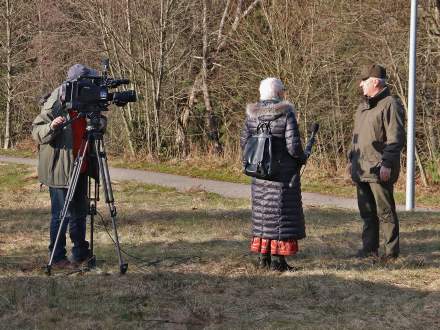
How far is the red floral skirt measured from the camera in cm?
597

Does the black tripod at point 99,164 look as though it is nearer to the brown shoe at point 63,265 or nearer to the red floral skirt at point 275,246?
the brown shoe at point 63,265

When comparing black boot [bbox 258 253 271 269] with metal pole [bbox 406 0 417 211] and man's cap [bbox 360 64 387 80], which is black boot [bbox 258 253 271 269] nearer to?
man's cap [bbox 360 64 387 80]

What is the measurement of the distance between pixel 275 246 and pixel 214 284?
0.65m

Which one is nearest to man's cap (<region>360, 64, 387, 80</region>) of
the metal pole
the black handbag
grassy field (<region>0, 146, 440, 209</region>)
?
the black handbag

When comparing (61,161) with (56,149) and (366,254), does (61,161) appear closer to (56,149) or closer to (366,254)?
(56,149)

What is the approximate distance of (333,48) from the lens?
15.3m

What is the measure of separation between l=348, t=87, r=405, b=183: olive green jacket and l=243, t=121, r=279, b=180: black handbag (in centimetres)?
99

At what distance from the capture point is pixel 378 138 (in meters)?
6.36

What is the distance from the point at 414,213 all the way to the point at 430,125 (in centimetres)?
483

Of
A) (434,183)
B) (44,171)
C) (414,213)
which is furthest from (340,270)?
(434,183)

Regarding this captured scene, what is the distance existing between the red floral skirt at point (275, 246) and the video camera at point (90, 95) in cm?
165

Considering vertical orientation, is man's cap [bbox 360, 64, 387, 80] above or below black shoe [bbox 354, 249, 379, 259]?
above

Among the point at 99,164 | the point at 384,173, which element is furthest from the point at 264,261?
the point at 99,164

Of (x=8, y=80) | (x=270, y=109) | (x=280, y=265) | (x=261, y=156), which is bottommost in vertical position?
(x=280, y=265)
